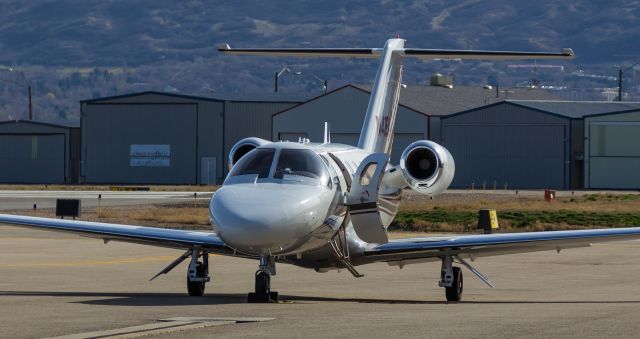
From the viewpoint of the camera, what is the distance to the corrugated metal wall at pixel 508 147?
99.1m

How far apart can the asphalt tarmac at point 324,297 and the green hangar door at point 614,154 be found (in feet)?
184

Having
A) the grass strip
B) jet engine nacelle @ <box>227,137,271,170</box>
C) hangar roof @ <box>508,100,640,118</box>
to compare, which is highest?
hangar roof @ <box>508,100,640,118</box>

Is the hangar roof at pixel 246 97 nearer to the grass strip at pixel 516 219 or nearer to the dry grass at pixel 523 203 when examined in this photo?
the dry grass at pixel 523 203

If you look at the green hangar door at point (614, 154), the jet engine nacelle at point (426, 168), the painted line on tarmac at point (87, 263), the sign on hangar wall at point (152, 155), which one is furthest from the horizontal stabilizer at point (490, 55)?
the sign on hangar wall at point (152, 155)

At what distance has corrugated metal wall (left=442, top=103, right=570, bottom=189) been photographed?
3900 inches

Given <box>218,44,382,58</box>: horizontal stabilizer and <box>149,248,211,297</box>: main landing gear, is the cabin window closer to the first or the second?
<box>149,248,211,297</box>: main landing gear

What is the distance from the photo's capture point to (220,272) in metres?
32.2

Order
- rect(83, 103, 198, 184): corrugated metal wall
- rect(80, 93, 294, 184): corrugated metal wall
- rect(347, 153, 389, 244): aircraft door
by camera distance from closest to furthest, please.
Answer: rect(347, 153, 389, 244): aircraft door, rect(80, 93, 294, 184): corrugated metal wall, rect(83, 103, 198, 184): corrugated metal wall

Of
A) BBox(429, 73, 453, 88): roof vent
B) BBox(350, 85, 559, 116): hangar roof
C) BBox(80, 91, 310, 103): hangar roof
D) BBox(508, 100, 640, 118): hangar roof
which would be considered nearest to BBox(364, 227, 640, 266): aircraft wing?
BBox(508, 100, 640, 118): hangar roof

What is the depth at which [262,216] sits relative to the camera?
20844 mm

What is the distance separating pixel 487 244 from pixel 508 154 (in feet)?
255

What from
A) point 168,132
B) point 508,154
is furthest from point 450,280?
point 168,132

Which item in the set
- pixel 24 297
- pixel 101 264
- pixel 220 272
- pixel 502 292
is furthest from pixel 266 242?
pixel 101 264

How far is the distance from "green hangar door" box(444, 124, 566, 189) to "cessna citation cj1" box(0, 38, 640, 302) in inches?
2883
